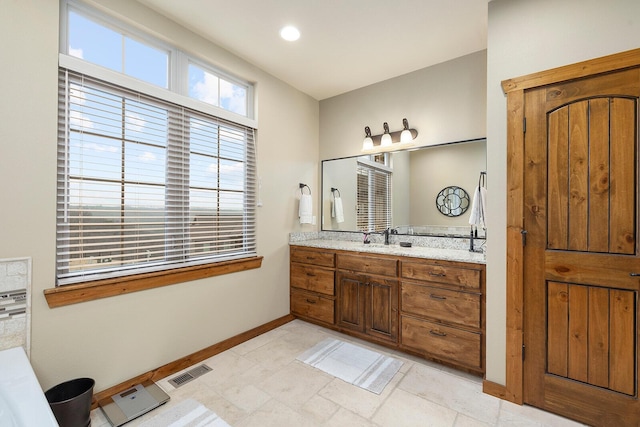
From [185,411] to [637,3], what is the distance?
11.7 feet

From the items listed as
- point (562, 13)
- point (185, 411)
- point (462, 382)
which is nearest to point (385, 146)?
point (562, 13)

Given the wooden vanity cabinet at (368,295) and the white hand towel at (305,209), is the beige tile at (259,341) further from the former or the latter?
the white hand towel at (305,209)

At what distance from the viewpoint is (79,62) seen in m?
1.83

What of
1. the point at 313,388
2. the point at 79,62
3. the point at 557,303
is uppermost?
the point at 79,62

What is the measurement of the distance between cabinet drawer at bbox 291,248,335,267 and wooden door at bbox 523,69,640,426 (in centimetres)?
168

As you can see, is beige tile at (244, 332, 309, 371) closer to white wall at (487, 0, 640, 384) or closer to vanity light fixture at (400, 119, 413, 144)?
white wall at (487, 0, 640, 384)

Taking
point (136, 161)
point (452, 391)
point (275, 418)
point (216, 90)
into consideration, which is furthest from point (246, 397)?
point (216, 90)

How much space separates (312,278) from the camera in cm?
318

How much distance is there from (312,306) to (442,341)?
1382 millimetres

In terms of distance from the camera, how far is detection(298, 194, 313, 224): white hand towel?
342cm

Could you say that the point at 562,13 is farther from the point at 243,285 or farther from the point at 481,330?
the point at 243,285

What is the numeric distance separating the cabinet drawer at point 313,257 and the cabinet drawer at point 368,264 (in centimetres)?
10

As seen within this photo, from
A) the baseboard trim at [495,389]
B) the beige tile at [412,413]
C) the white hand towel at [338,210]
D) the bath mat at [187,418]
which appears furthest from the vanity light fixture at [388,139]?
the bath mat at [187,418]

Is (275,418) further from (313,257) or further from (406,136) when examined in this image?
(406,136)
